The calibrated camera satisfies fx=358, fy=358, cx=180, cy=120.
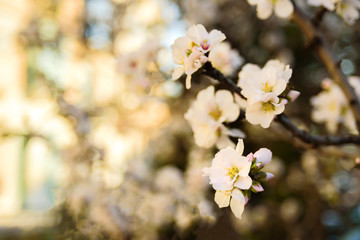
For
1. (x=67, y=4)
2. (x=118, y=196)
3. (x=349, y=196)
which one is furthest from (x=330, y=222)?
(x=67, y=4)

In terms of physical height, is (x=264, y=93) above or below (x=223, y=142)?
above

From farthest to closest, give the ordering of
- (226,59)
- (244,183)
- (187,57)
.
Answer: (226,59) < (187,57) < (244,183)

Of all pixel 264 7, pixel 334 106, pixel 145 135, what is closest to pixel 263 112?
pixel 264 7

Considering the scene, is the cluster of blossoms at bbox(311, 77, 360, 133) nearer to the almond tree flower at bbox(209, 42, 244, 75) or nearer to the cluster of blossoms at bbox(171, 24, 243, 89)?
the almond tree flower at bbox(209, 42, 244, 75)

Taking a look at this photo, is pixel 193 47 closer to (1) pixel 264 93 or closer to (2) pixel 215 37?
(2) pixel 215 37

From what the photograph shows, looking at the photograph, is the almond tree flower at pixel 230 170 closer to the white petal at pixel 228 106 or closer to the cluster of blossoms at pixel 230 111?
the cluster of blossoms at pixel 230 111
